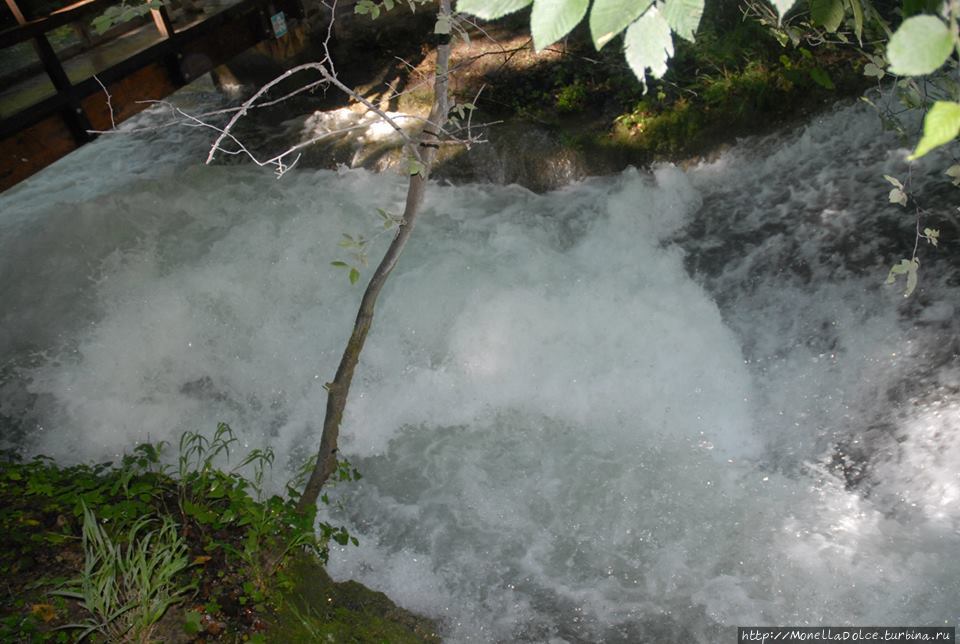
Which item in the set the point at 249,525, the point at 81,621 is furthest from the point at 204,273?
the point at 81,621

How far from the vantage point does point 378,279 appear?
330 centimetres

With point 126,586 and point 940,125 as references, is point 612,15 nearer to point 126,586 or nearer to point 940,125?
point 940,125

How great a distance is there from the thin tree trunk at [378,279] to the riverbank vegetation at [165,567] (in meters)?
0.28

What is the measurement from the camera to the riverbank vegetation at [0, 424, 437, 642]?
9.35 ft

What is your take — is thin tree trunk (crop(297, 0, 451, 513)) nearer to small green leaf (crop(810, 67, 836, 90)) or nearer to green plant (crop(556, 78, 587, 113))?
green plant (crop(556, 78, 587, 113))

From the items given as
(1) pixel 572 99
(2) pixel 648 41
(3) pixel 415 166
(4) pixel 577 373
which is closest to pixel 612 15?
(2) pixel 648 41

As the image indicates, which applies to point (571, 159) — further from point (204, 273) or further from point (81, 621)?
point (81, 621)

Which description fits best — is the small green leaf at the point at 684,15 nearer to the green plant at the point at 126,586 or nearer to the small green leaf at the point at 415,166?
the small green leaf at the point at 415,166

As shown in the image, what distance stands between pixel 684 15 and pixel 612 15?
140mm

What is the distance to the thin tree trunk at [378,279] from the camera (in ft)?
10.1

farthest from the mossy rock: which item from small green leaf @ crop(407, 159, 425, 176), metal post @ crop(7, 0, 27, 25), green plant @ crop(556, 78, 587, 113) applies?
green plant @ crop(556, 78, 587, 113)

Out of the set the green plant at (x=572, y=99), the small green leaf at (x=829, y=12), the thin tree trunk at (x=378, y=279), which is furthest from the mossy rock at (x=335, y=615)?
the green plant at (x=572, y=99)

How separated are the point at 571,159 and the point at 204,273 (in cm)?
372

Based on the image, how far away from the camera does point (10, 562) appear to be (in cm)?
310
